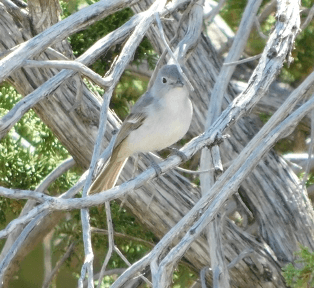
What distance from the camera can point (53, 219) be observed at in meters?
5.03

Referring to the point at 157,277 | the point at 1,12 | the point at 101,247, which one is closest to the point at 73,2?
the point at 1,12

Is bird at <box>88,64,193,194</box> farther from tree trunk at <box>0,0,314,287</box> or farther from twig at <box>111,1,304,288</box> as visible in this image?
twig at <box>111,1,304,288</box>

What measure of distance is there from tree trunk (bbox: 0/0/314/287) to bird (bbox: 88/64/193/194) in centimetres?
26

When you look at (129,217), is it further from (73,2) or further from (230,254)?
(73,2)

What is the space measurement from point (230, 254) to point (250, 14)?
1491 millimetres

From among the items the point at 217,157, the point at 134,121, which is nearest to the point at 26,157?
the point at 134,121

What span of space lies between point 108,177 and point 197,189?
2.45 feet

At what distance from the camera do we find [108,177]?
3807 millimetres

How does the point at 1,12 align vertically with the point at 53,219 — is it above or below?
above

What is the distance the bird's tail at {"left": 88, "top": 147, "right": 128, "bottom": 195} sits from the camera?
378cm

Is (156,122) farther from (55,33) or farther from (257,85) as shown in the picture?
(55,33)

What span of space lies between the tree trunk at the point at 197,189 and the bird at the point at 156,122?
26 cm

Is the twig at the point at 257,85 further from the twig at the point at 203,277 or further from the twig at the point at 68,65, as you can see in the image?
the twig at the point at 203,277

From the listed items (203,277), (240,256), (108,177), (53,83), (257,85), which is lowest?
(240,256)
